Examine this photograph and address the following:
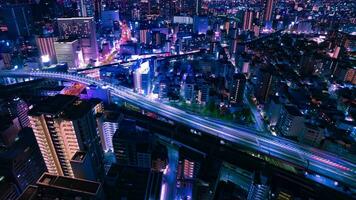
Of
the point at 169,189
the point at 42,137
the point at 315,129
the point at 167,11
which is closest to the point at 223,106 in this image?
the point at 315,129

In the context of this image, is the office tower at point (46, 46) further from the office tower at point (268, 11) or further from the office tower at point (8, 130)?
the office tower at point (268, 11)

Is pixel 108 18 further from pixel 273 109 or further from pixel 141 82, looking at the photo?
pixel 273 109

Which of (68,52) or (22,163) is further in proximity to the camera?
(68,52)

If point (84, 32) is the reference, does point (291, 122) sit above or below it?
below

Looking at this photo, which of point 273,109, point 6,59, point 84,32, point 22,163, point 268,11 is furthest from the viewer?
point 268,11

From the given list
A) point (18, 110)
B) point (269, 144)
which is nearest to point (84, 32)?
point (18, 110)

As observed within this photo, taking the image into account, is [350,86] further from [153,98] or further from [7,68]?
[7,68]

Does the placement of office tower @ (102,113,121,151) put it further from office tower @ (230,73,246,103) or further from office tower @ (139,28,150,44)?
office tower @ (139,28,150,44)
